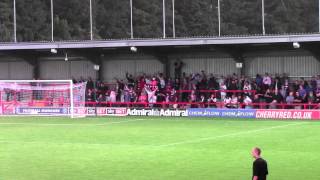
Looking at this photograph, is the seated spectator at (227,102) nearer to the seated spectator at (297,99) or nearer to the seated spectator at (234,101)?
the seated spectator at (234,101)

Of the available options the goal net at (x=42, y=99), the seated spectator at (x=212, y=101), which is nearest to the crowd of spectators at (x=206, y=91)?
the seated spectator at (x=212, y=101)

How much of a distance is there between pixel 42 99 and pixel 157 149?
19.3 m

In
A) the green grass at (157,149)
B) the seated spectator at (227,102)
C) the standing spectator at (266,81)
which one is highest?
the standing spectator at (266,81)

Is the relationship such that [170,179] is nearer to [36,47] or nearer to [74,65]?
[36,47]

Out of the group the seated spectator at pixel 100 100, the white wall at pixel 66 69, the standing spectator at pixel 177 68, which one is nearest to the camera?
the seated spectator at pixel 100 100

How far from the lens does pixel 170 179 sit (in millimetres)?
14305

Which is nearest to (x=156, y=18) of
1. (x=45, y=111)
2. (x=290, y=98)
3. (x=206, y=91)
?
(x=206, y=91)

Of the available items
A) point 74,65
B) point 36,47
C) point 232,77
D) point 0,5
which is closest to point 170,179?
point 232,77

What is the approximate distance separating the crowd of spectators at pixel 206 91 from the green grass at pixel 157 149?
3.28 meters

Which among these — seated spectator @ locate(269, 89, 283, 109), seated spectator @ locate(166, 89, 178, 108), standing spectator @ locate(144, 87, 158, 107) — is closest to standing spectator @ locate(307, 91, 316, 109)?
seated spectator @ locate(269, 89, 283, 109)

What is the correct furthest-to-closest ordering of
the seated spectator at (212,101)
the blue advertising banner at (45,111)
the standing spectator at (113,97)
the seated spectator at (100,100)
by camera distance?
the seated spectator at (100,100), the standing spectator at (113,97), the blue advertising banner at (45,111), the seated spectator at (212,101)

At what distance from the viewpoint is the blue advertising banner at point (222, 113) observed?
3366 cm

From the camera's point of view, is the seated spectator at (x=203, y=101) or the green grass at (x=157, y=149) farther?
the seated spectator at (x=203, y=101)

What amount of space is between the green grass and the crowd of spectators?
3282 mm
